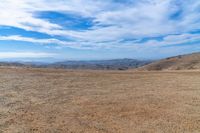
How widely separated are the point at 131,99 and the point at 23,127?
6.50 meters

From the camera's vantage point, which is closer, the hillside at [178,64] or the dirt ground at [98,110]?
the dirt ground at [98,110]

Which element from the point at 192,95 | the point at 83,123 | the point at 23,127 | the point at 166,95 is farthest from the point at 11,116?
the point at 192,95

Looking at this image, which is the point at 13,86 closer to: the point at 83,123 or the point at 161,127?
the point at 83,123

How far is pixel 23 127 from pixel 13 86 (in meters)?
9.53

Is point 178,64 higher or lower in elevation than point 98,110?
higher

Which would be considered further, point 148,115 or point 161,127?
point 148,115

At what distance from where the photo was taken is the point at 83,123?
30.4ft

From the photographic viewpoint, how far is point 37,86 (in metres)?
17.8

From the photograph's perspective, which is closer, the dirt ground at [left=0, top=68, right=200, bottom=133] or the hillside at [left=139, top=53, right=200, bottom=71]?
the dirt ground at [left=0, top=68, right=200, bottom=133]

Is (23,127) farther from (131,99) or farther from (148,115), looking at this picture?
(131,99)

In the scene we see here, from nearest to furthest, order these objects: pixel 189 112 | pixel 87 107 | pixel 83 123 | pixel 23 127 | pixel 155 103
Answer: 1. pixel 23 127
2. pixel 83 123
3. pixel 189 112
4. pixel 87 107
5. pixel 155 103

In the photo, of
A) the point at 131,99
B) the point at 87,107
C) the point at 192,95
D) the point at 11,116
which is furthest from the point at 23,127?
the point at 192,95

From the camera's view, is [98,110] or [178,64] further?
[178,64]

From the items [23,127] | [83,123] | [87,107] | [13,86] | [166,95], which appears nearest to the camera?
[23,127]
